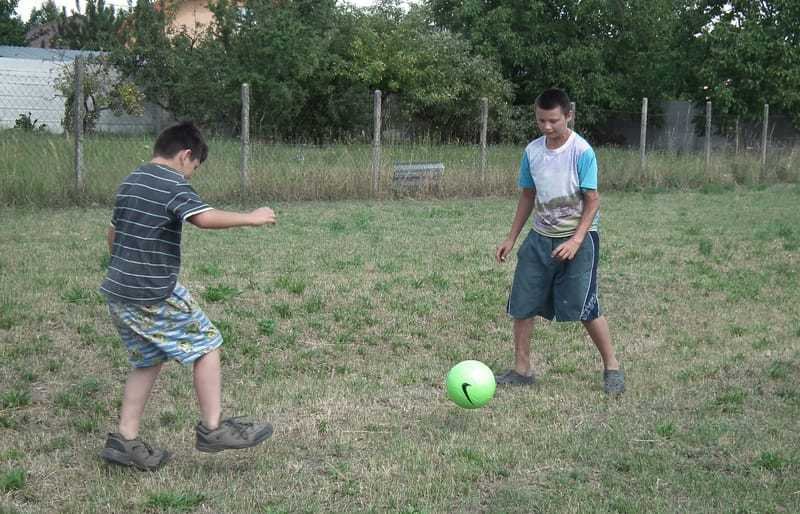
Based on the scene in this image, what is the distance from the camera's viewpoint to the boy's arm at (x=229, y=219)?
371 centimetres

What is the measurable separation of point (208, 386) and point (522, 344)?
2.25 m

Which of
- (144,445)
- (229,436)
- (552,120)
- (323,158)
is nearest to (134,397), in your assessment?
(144,445)

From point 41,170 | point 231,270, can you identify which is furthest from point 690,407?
point 41,170

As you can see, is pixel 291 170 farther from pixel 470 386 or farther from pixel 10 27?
pixel 10 27

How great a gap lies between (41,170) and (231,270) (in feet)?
17.5

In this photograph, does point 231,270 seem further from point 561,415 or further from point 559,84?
point 559,84

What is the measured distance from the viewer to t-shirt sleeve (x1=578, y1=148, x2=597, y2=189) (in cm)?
515

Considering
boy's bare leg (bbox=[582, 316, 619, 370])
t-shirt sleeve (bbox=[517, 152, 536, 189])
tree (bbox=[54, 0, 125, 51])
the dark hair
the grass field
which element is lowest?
the grass field

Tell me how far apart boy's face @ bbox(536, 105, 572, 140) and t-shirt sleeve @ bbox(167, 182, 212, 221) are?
214 cm

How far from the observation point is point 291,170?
13.9 metres

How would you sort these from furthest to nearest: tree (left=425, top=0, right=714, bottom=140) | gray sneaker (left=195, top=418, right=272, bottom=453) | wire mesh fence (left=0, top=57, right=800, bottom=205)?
tree (left=425, top=0, right=714, bottom=140)
wire mesh fence (left=0, top=57, right=800, bottom=205)
gray sneaker (left=195, top=418, right=272, bottom=453)

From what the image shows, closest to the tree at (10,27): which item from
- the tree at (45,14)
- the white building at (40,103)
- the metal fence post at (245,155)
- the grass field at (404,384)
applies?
the tree at (45,14)

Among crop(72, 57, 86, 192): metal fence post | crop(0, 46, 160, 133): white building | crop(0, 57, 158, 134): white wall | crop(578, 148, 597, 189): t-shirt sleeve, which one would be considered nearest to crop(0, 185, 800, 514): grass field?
crop(578, 148, 597, 189): t-shirt sleeve

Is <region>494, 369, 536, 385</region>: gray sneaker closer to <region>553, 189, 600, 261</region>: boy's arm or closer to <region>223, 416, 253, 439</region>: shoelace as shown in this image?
<region>553, 189, 600, 261</region>: boy's arm
